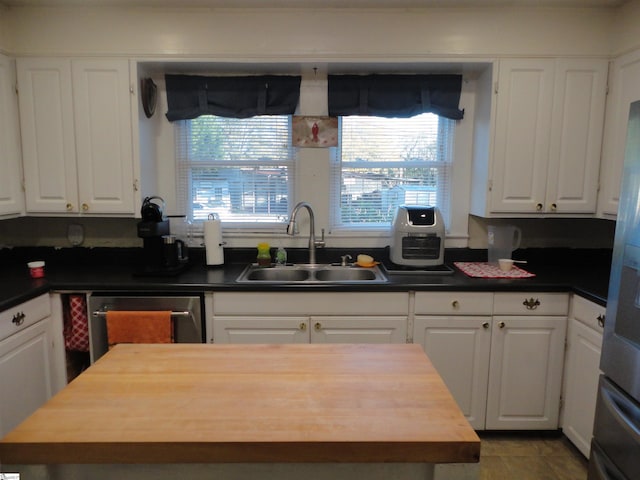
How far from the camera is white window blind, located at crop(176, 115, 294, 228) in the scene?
2785mm

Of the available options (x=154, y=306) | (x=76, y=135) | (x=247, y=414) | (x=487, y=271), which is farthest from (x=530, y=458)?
(x=76, y=135)

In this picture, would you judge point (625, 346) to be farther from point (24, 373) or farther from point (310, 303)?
point (24, 373)

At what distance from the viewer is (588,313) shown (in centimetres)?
207

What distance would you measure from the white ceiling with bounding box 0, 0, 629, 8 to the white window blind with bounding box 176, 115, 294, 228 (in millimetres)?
674

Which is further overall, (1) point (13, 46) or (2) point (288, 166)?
(2) point (288, 166)

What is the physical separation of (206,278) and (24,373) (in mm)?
980

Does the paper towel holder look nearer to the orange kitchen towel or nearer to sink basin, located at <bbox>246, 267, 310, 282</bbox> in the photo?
sink basin, located at <bbox>246, 267, 310, 282</bbox>

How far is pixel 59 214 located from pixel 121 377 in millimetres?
1893

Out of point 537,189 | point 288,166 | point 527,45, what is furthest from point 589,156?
point 288,166

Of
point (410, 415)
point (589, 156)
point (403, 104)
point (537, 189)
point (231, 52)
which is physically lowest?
point (410, 415)

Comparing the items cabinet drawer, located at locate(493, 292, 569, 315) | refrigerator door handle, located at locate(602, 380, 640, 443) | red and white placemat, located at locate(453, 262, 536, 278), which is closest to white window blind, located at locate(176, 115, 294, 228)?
red and white placemat, located at locate(453, 262, 536, 278)

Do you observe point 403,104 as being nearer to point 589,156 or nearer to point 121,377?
point 589,156

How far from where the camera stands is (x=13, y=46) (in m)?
2.40

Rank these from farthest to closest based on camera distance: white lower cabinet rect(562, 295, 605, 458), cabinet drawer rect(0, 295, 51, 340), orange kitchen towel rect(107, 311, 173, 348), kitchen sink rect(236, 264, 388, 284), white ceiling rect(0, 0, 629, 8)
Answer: kitchen sink rect(236, 264, 388, 284) < white ceiling rect(0, 0, 629, 8) < orange kitchen towel rect(107, 311, 173, 348) < white lower cabinet rect(562, 295, 605, 458) < cabinet drawer rect(0, 295, 51, 340)
